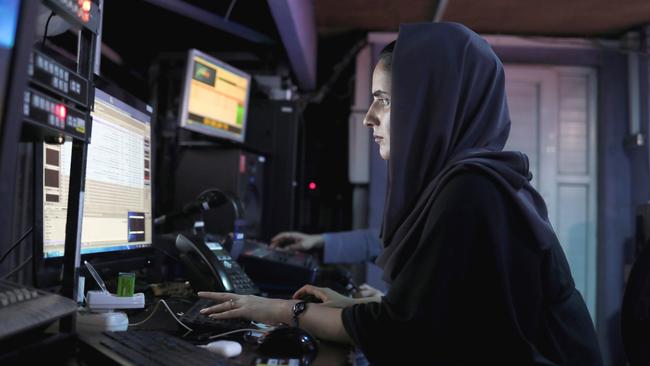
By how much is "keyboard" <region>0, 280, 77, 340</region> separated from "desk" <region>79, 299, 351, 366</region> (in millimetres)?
62

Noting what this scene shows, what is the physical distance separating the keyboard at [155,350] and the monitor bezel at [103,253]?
9.9 inches

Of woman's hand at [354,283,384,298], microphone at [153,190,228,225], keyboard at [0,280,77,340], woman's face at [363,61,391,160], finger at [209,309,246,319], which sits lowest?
woman's hand at [354,283,384,298]

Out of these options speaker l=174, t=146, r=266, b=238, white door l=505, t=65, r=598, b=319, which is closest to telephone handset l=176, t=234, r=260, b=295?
speaker l=174, t=146, r=266, b=238

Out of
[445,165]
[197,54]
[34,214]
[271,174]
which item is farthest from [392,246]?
[271,174]

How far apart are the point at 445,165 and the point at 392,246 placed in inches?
7.7

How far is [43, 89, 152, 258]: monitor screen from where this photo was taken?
104cm

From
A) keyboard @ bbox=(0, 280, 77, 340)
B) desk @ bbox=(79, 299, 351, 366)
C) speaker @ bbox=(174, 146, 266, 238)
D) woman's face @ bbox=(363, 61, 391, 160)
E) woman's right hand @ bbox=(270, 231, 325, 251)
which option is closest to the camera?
keyboard @ bbox=(0, 280, 77, 340)

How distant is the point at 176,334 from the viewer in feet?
3.30

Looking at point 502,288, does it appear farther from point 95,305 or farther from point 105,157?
point 105,157

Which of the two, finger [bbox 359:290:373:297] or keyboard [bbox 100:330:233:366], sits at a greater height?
keyboard [bbox 100:330:233:366]

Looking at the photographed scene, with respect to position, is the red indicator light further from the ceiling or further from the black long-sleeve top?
the ceiling

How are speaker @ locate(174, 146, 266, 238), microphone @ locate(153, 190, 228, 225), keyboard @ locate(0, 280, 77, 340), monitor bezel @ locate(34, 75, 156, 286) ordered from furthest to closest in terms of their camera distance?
speaker @ locate(174, 146, 266, 238), microphone @ locate(153, 190, 228, 225), monitor bezel @ locate(34, 75, 156, 286), keyboard @ locate(0, 280, 77, 340)

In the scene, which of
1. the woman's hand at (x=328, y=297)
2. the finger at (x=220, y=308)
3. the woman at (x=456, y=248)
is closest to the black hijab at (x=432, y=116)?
the woman at (x=456, y=248)

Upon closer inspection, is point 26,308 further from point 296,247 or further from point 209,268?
point 296,247
